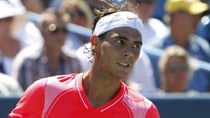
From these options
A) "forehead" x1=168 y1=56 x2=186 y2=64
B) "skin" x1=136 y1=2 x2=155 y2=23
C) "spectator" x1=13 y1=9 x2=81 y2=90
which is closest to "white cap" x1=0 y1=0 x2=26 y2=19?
"spectator" x1=13 y1=9 x2=81 y2=90

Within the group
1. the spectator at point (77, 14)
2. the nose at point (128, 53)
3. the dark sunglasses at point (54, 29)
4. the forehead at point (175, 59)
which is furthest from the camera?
the spectator at point (77, 14)

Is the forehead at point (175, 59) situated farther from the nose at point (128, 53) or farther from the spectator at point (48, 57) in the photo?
the nose at point (128, 53)

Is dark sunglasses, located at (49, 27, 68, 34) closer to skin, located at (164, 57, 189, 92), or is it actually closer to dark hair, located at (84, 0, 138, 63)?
skin, located at (164, 57, 189, 92)

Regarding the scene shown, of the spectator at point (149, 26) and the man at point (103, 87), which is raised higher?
the man at point (103, 87)

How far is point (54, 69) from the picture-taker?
5.12m

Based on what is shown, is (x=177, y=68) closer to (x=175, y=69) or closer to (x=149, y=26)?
(x=175, y=69)

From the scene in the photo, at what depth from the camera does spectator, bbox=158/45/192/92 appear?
532cm

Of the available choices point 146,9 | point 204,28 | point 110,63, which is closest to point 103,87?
point 110,63

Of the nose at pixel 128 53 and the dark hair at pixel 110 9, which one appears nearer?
the nose at pixel 128 53

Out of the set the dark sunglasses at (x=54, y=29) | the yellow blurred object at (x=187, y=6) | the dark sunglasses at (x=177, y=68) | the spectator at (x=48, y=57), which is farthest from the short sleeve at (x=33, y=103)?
the yellow blurred object at (x=187, y=6)

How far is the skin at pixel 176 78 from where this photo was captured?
533cm

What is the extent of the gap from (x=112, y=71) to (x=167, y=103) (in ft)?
6.69

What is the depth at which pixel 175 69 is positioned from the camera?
5.34 m

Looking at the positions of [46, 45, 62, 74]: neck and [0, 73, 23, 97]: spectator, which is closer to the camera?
[0, 73, 23, 97]: spectator
